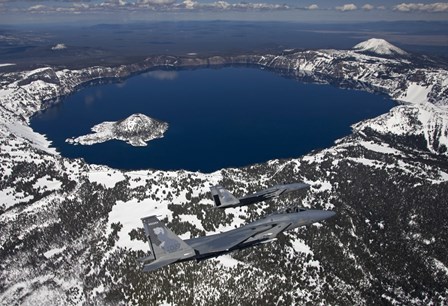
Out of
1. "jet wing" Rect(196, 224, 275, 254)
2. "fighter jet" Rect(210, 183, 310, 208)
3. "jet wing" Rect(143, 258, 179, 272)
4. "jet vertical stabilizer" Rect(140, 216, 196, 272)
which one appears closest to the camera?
"jet wing" Rect(143, 258, 179, 272)

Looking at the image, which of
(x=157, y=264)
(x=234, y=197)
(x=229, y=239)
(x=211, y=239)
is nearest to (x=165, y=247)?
(x=157, y=264)

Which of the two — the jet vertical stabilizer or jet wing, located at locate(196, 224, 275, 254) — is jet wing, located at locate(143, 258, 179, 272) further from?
jet wing, located at locate(196, 224, 275, 254)

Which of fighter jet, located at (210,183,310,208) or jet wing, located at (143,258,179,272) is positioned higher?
jet wing, located at (143,258,179,272)

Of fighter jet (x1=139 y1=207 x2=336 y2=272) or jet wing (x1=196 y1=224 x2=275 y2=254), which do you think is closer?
fighter jet (x1=139 y1=207 x2=336 y2=272)

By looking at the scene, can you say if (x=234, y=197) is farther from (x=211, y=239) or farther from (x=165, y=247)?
(x=165, y=247)

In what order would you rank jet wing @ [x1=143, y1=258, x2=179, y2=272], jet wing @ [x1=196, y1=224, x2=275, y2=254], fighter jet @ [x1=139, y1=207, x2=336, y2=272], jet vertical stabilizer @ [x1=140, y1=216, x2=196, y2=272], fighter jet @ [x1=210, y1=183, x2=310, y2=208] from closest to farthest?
Result: 1. jet wing @ [x1=143, y1=258, x2=179, y2=272]
2. jet vertical stabilizer @ [x1=140, y1=216, x2=196, y2=272]
3. fighter jet @ [x1=139, y1=207, x2=336, y2=272]
4. jet wing @ [x1=196, y1=224, x2=275, y2=254]
5. fighter jet @ [x1=210, y1=183, x2=310, y2=208]

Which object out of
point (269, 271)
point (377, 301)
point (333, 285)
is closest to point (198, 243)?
point (269, 271)

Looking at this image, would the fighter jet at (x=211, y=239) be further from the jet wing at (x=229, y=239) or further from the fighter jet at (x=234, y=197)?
the fighter jet at (x=234, y=197)

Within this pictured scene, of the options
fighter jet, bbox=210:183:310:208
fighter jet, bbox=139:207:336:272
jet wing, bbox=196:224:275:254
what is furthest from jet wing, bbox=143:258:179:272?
fighter jet, bbox=210:183:310:208
